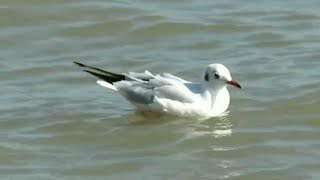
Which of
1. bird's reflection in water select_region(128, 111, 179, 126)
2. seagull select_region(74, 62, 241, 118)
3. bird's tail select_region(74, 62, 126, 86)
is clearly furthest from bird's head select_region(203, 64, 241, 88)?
bird's tail select_region(74, 62, 126, 86)

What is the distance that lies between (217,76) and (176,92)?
0.39 m

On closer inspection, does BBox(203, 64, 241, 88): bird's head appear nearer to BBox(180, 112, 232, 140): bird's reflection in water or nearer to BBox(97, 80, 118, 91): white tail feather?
BBox(180, 112, 232, 140): bird's reflection in water

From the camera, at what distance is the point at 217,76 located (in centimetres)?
968

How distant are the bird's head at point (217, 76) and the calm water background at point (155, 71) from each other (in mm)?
313

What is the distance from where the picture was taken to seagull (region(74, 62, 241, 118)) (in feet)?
31.5

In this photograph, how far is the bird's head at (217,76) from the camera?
964cm

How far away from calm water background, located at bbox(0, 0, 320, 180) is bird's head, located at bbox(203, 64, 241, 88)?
1.03 ft

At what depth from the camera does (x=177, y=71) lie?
10.9 meters

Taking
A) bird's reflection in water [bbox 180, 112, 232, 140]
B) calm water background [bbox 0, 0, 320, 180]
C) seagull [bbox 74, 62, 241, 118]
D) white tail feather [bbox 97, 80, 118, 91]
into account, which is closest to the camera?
calm water background [bbox 0, 0, 320, 180]

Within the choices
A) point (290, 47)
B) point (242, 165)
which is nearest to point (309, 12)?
point (290, 47)

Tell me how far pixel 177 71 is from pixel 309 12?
241 centimetres

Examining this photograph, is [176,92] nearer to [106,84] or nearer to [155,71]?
[106,84]

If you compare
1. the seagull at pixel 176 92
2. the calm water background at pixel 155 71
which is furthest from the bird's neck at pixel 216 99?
the calm water background at pixel 155 71

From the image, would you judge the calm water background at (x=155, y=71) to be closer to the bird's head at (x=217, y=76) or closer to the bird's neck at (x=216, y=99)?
the bird's neck at (x=216, y=99)
